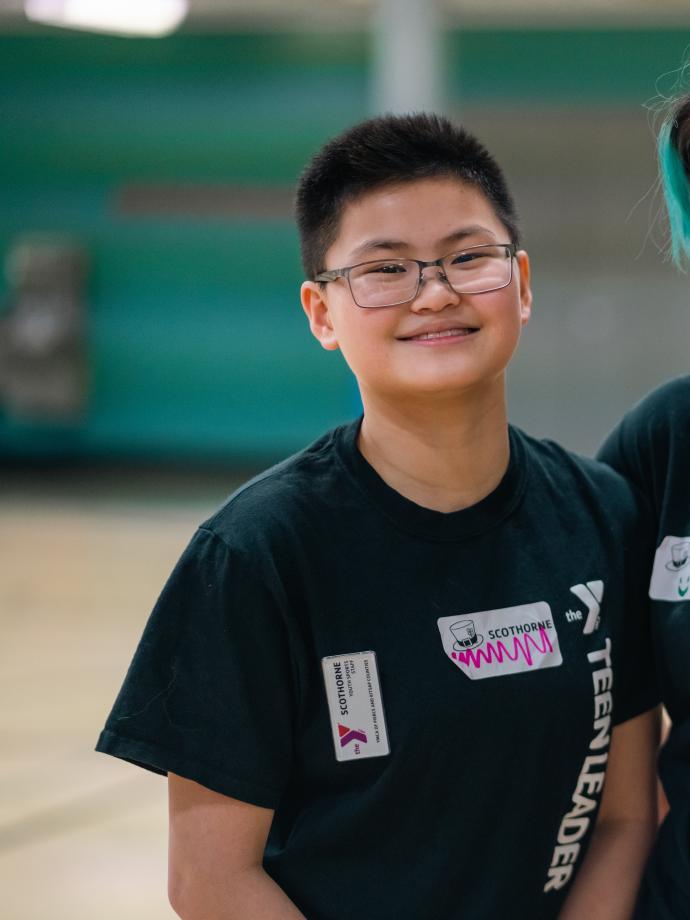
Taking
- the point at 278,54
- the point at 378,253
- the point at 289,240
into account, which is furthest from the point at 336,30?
the point at 378,253

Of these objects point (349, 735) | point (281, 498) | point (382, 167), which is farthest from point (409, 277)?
point (349, 735)

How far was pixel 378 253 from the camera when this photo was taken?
1.38m

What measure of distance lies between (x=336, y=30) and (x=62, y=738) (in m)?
6.78

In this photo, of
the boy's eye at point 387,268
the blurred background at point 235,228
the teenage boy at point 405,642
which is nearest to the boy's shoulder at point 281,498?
the teenage boy at point 405,642

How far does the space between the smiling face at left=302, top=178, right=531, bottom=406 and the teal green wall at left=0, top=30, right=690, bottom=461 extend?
7.63 metres

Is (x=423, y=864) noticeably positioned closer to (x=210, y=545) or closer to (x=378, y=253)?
(x=210, y=545)

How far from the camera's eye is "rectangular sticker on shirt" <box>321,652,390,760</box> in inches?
51.5

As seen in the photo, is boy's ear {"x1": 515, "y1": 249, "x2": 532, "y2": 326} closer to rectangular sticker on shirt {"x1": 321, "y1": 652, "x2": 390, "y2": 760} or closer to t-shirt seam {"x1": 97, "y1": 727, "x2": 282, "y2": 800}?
rectangular sticker on shirt {"x1": 321, "y1": 652, "x2": 390, "y2": 760}

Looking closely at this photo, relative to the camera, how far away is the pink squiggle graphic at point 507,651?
1.34 metres

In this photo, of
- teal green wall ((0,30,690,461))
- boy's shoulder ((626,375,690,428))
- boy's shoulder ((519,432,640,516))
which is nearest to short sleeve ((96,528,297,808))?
boy's shoulder ((519,432,640,516))

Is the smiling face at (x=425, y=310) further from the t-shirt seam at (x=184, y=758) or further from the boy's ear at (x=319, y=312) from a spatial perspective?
the t-shirt seam at (x=184, y=758)

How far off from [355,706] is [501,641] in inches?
7.2

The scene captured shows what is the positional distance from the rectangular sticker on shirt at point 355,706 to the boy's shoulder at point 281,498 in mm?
163

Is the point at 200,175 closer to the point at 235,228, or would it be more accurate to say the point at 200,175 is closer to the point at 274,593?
the point at 235,228
